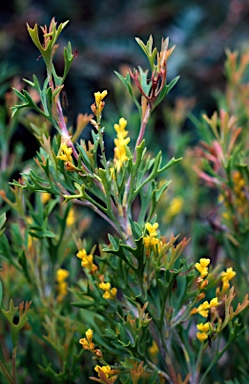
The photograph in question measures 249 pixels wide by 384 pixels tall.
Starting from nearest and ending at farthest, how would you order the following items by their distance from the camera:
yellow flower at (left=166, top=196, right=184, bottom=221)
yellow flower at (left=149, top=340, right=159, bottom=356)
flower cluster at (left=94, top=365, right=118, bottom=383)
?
1. flower cluster at (left=94, top=365, right=118, bottom=383)
2. yellow flower at (left=149, top=340, right=159, bottom=356)
3. yellow flower at (left=166, top=196, right=184, bottom=221)

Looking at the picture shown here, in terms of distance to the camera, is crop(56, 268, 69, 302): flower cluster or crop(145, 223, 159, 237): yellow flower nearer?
crop(145, 223, 159, 237): yellow flower

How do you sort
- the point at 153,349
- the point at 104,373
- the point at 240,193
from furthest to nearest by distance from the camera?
the point at 240,193, the point at 153,349, the point at 104,373

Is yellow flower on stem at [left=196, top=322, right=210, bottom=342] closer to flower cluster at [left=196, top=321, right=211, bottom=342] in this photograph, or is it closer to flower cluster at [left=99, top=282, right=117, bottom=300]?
flower cluster at [left=196, top=321, right=211, bottom=342]

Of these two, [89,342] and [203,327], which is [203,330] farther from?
[89,342]

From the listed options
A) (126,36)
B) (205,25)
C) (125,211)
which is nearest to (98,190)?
(125,211)

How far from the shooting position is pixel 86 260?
0.67 meters

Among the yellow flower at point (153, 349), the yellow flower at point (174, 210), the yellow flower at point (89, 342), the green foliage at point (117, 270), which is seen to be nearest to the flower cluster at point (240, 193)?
the green foliage at point (117, 270)

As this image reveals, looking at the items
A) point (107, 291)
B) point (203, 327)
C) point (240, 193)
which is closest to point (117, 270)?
point (107, 291)

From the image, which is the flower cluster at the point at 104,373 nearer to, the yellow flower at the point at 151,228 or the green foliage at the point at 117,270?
the green foliage at the point at 117,270

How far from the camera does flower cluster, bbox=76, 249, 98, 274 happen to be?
666 millimetres

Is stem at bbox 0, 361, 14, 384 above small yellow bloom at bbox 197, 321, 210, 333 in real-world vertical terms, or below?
above

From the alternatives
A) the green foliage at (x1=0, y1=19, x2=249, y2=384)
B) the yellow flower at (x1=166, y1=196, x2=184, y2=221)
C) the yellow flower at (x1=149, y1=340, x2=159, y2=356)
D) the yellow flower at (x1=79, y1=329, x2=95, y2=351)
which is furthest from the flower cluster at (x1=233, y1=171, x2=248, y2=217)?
the yellow flower at (x1=79, y1=329, x2=95, y2=351)

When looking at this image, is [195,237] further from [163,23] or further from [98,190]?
[163,23]

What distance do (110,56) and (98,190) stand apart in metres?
1.31
